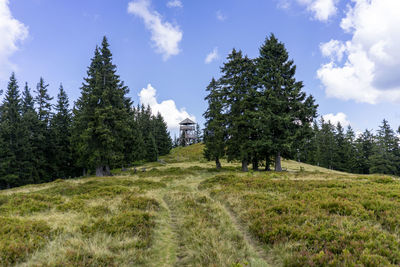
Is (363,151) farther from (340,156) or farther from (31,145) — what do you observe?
(31,145)

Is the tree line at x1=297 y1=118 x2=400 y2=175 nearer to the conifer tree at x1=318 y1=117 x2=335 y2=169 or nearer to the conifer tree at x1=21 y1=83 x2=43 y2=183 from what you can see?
the conifer tree at x1=318 y1=117 x2=335 y2=169

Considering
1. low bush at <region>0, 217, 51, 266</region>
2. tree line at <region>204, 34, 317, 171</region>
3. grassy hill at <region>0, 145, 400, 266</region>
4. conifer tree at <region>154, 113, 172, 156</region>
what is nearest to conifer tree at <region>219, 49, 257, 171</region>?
tree line at <region>204, 34, 317, 171</region>

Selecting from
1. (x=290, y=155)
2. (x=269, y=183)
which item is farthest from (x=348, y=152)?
(x=269, y=183)

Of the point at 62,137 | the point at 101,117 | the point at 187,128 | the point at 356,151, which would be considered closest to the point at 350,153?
the point at 356,151

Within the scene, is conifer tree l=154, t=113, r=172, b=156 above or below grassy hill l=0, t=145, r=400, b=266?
above

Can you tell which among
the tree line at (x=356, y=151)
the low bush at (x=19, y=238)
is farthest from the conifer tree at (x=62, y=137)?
the tree line at (x=356, y=151)

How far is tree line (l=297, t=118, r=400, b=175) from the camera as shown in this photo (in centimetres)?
5197

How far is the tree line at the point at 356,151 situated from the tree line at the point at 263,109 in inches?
1357

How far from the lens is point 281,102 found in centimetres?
2125

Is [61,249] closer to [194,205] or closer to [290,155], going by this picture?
[194,205]

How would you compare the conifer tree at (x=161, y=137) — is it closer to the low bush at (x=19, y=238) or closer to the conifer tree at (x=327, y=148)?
the conifer tree at (x=327, y=148)

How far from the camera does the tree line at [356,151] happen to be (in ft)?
171

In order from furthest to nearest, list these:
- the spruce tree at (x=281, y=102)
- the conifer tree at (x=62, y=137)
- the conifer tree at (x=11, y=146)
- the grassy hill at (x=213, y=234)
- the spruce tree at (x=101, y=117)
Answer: the conifer tree at (x=62, y=137) → the conifer tree at (x=11, y=146) → the spruce tree at (x=101, y=117) → the spruce tree at (x=281, y=102) → the grassy hill at (x=213, y=234)

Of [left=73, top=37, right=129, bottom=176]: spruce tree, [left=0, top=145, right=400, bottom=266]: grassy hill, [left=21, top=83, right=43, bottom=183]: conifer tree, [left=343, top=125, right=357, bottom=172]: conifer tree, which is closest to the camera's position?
[left=0, top=145, right=400, bottom=266]: grassy hill
